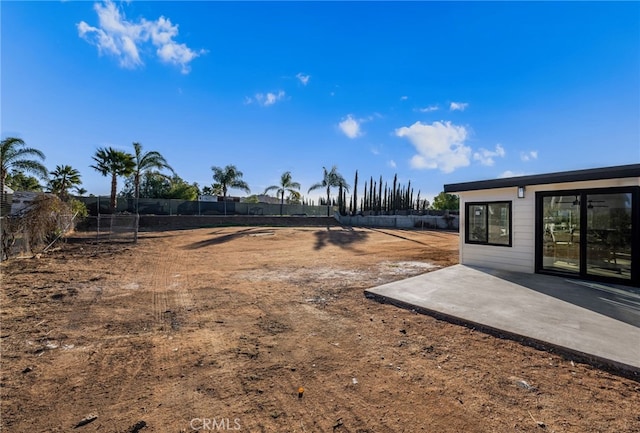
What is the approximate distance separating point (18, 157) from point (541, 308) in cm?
2355

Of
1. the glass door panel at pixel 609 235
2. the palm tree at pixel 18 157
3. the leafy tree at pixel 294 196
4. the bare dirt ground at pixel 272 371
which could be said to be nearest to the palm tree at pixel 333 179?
the leafy tree at pixel 294 196

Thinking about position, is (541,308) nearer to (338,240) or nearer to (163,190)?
(338,240)

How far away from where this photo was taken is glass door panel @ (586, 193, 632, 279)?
577 cm

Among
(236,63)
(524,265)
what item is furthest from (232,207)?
(524,265)

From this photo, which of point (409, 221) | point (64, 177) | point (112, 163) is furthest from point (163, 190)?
point (409, 221)

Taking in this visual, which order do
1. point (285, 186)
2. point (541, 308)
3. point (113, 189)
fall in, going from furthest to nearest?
point (285, 186) → point (113, 189) → point (541, 308)

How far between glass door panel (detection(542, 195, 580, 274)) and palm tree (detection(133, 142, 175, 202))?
2667cm

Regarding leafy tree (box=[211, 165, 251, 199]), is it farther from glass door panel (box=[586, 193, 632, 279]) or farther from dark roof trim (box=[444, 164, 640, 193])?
glass door panel (box=[586, 193, 632, 279])

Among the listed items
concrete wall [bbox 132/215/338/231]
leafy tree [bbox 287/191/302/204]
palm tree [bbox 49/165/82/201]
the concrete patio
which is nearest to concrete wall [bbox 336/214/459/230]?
concrete wall [bbox 132/215/338/231]

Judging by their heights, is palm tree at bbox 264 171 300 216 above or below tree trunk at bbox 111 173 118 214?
above

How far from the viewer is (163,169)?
2508 centimetres

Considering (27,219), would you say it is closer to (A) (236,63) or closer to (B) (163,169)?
(A) (236,63)

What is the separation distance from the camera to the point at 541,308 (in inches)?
173

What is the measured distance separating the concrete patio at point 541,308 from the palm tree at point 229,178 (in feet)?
99.0
